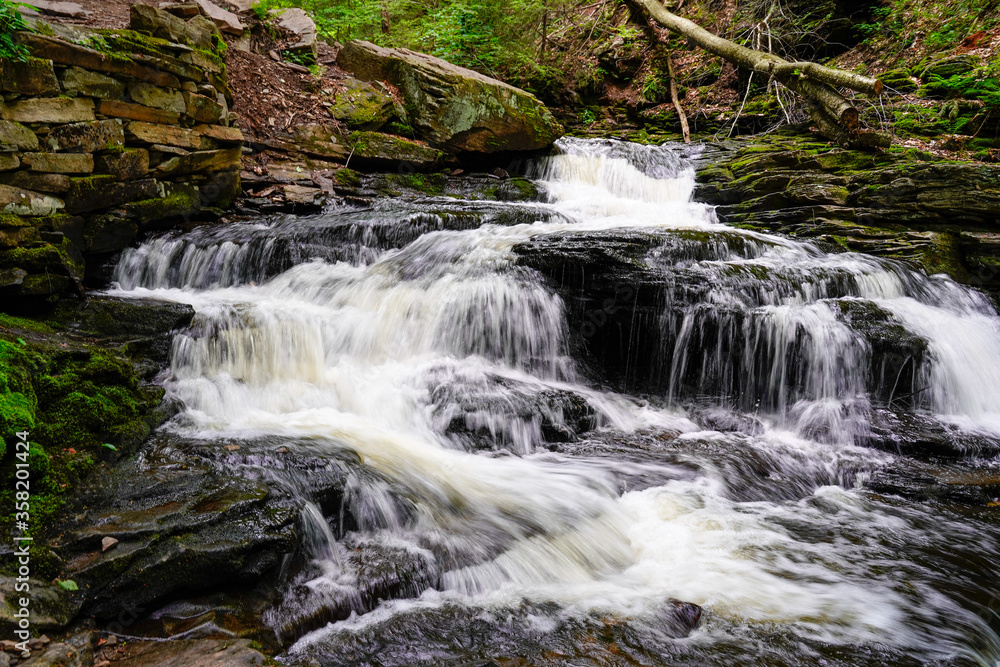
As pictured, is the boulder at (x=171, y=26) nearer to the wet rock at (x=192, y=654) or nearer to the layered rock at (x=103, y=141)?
the layered rock at (x=103, y=141)

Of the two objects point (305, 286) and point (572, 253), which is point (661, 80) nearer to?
point (572, 253)

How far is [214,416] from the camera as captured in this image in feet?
13.7

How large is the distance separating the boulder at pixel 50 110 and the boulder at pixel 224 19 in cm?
411

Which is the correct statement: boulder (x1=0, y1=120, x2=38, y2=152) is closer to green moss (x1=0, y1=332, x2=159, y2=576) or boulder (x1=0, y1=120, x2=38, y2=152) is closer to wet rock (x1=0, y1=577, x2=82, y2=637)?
green moss (x1=0, y1=332, x2=159, y2=576)

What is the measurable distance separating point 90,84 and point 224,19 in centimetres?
430

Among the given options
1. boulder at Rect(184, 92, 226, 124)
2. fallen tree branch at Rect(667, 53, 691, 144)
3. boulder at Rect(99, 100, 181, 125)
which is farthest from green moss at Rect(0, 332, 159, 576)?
fallen tree branch at Rect(667, 53, 691, 144)

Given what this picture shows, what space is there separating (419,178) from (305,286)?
4165 mm

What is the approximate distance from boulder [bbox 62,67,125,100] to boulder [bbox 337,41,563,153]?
5.18 meters

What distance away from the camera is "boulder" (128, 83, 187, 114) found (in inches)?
243

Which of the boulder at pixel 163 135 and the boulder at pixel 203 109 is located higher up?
the boulder at pixel 203 109

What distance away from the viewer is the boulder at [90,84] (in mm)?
5492

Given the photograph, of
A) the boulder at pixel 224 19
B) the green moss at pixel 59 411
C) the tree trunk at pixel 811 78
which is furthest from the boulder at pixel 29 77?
the tree trunk at pixel 811 78

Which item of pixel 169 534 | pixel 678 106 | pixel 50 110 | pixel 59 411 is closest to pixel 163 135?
pixel 50 110

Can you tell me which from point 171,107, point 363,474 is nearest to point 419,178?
point 171,107
